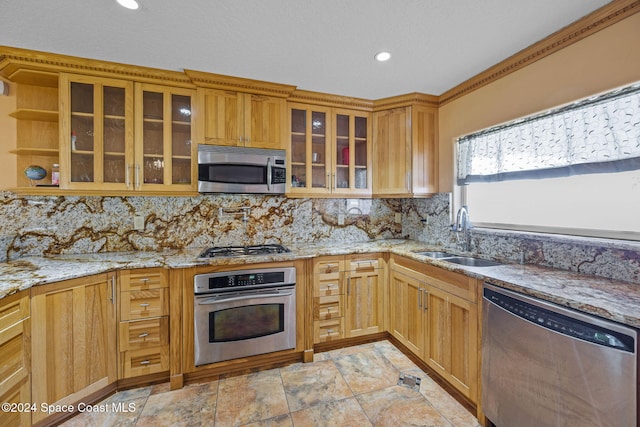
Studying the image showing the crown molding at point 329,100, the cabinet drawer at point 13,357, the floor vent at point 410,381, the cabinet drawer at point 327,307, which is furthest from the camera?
the crown molding at point 329,100

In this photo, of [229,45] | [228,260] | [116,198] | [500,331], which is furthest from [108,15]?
[500,331]

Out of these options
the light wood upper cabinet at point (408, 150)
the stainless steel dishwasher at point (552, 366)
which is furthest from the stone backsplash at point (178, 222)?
the stainless steel dishwasher at point (552, 366)

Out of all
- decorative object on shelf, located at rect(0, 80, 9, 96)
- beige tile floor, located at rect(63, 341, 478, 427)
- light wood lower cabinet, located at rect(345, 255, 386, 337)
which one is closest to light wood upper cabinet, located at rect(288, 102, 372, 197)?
light wood lower cabinet, located at rect(345, 255, 386, 337)

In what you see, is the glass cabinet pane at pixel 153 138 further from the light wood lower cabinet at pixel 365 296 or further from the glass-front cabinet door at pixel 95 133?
the light wood lower cabinet at pixel 365 296

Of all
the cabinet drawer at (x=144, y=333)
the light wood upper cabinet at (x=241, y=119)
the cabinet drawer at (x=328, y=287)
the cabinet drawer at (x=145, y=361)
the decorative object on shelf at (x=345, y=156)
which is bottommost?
the cabinet drawer at (x=145, y=361)

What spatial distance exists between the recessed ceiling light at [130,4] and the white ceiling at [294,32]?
0.04 metres

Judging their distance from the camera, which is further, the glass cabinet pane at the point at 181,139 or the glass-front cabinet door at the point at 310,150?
the glass-front cabinet door at the point at 310,150

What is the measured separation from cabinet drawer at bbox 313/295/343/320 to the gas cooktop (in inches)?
22.1

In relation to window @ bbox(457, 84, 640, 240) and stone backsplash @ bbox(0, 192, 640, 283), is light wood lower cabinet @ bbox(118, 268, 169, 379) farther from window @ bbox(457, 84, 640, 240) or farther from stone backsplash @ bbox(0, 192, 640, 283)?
window @ bbox(457, 84, 640, 240)

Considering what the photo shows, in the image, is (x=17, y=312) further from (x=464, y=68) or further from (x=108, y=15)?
(x=464, y=68)

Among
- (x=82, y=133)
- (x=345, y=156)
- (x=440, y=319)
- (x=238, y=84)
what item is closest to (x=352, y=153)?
(x=345, y=156)

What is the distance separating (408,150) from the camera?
2.75m

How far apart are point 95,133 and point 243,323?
1.92 meters

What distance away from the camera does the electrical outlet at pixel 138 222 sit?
241cm
